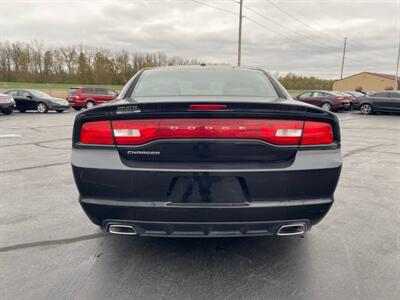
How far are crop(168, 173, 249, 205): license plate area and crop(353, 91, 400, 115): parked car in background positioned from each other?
20.5 m

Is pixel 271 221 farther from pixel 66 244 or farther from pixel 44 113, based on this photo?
pixel 44 113

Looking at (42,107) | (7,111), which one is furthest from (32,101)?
(7,111)

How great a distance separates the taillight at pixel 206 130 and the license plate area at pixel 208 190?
0.29 metres

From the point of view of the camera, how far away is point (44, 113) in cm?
1886

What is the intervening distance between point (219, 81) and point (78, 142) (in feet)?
5.08

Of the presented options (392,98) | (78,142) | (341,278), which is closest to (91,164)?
(78,142)

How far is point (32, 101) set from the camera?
61.4 feet

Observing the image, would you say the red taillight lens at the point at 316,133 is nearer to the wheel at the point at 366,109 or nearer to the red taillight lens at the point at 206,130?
the red taillight lens at the point at 206,130

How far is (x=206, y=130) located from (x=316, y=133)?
0.78m

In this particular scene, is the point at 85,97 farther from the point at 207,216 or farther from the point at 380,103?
the point at 207,216

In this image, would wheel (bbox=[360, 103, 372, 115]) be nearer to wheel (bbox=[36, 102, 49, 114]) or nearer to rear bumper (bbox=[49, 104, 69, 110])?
rear bumper (bbox=[49, 104, 69, 110])

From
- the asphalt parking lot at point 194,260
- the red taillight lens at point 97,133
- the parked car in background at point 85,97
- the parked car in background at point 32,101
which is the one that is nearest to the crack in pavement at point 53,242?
the asphalt parking lot at point 194,260

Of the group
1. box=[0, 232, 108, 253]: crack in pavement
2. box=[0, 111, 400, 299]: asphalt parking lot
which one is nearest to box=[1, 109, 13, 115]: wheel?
→ box=[0, 111, 400, 299]: asphalt parking lot

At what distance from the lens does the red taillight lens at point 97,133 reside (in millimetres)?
2064
